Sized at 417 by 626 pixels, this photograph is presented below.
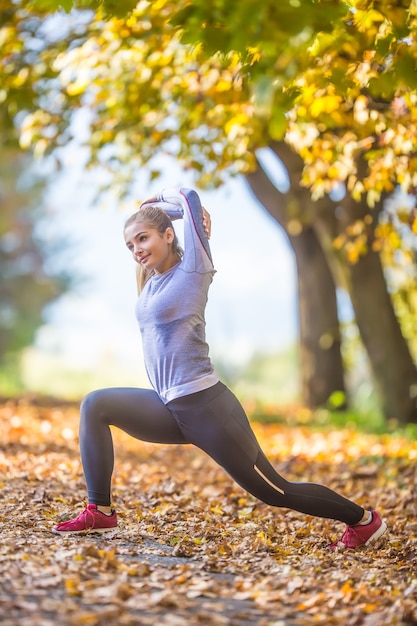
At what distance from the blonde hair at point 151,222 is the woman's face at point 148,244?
0.02 meters

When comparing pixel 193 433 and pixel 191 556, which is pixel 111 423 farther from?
pixel 191 556

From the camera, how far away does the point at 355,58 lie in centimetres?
579

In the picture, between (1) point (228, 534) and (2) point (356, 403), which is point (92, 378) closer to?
(2) point (356, 403)

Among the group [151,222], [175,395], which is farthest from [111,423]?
[151,222]

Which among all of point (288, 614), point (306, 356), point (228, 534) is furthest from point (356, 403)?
point (288, 614)

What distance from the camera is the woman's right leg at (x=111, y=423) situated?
14.8ft

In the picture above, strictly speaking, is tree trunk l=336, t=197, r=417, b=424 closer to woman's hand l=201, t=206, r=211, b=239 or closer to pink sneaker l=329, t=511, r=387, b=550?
pink sneaker l=329, t=511, r=387, b=550

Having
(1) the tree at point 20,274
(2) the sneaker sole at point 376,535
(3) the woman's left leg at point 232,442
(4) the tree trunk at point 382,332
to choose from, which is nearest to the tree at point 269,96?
(4) the tree trunk at point 382,332

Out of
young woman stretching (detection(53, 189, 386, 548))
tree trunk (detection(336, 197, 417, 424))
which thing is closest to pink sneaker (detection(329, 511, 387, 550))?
young woman stretching (detection(53, 189, 386, 548))

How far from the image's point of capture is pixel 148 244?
14.9ft

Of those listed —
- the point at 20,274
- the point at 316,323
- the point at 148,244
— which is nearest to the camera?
the point at 148,244

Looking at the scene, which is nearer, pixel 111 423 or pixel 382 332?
pixel 111 423

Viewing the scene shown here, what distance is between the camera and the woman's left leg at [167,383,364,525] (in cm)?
442

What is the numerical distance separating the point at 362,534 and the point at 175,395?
1444 millimetres
